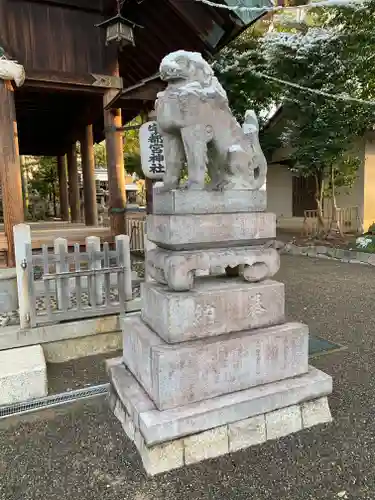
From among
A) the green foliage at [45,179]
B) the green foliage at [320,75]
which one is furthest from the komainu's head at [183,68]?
the green foliage at [45,179]

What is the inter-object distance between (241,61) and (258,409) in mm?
11720

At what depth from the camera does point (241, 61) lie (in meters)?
11.7

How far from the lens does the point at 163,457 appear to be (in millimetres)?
2312

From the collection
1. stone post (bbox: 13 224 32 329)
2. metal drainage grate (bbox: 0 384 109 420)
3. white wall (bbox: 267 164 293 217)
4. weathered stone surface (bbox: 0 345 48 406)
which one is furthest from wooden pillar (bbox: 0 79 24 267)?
white wall (bbox: 267 164 293 217)

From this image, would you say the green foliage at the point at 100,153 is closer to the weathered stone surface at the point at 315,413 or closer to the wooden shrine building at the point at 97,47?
the wooden shrine building at the point at 97,47

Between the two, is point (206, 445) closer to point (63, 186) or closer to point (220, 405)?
point (220, 405)

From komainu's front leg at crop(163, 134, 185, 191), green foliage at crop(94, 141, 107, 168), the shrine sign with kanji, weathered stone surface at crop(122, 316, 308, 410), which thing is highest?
green foliage at crop(94, 141, 107, 168)

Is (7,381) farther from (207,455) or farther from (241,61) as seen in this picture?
(241,61)

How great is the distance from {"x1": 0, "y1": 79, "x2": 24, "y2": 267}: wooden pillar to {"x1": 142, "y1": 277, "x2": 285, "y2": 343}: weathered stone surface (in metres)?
3.71

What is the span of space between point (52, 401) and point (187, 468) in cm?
149

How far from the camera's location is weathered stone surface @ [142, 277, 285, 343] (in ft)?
7.97

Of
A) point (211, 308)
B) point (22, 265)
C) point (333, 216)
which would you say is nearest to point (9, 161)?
point (22, 265)

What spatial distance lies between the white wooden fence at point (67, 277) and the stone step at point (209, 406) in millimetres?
1516

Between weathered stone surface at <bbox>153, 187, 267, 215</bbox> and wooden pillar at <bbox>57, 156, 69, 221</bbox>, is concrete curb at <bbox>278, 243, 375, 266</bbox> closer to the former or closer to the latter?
wooden pillar at <bbox>57, 156, 69, 221</bbox>
